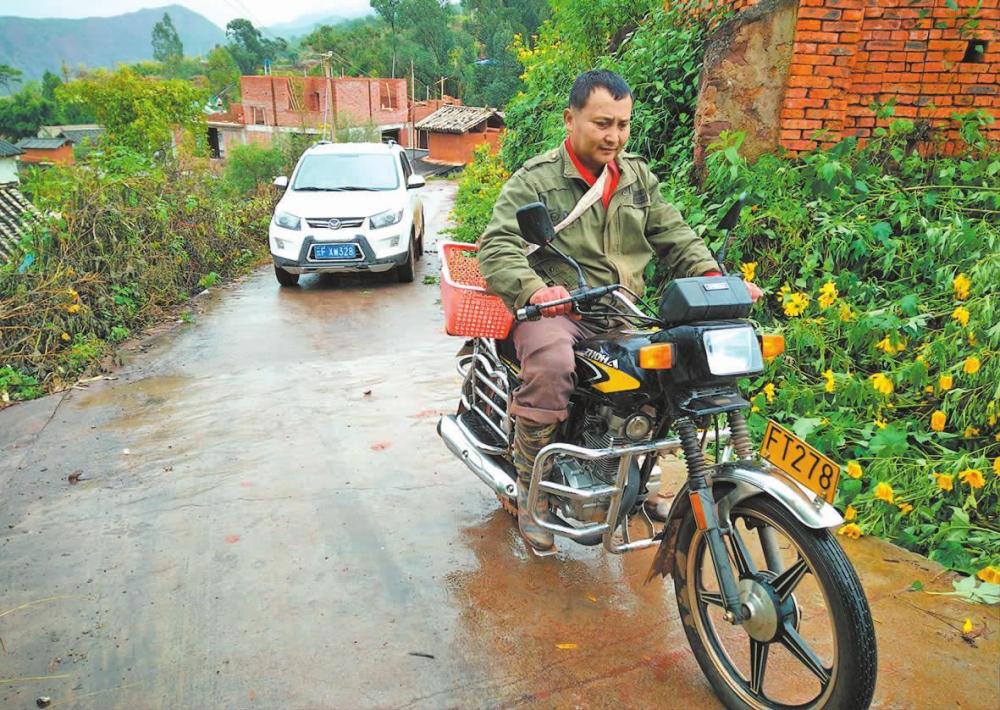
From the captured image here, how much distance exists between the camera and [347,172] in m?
9.80

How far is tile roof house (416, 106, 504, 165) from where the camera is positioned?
128 ft

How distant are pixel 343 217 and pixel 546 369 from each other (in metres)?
6.82

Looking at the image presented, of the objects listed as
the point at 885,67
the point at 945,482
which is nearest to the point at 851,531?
the point at 945,482

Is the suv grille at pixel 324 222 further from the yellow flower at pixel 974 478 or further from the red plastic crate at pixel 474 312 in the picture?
the yellow flower at pixel 974 478

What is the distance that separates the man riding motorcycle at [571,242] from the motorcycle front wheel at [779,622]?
676mm

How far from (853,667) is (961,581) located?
134 cm

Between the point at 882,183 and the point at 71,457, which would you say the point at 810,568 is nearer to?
the point at 882,183

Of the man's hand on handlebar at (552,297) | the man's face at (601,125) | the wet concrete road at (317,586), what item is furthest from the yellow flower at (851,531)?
the man's face at (601,125)

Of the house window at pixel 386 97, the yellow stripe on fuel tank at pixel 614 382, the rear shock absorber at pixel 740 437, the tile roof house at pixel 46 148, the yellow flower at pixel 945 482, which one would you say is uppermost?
the house window at pixel 386 97

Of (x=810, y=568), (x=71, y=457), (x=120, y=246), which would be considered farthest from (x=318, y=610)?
(x=120, y=246)

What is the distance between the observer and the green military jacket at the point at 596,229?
2.81m

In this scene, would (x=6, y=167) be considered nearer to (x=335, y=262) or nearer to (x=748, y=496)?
(x=335, y=262)

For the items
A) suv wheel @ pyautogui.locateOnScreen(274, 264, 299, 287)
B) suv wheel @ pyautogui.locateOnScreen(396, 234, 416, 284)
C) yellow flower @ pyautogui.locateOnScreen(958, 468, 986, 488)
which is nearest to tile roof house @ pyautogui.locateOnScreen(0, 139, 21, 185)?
suv wheel @ pyautogui.locateOnScreen(274, 264, 299, 287)

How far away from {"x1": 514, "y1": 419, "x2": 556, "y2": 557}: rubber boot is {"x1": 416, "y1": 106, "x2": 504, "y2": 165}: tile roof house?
36.6 m
